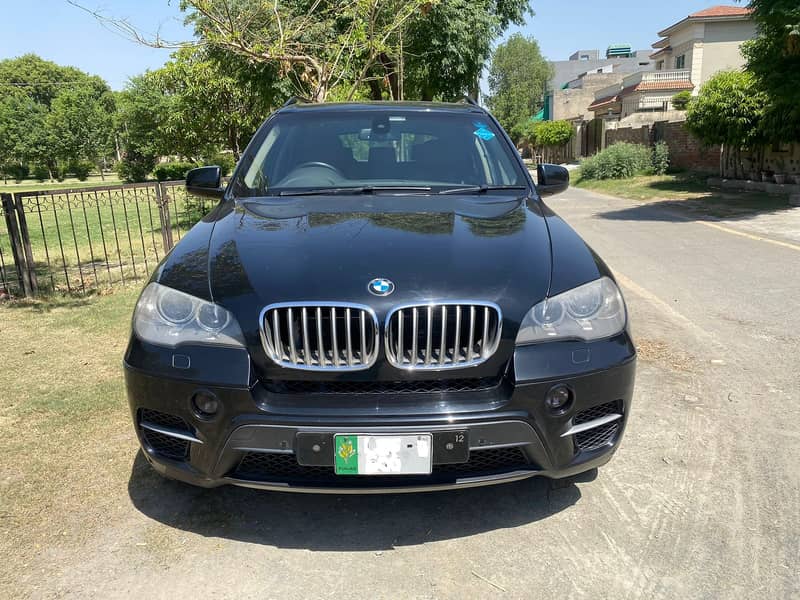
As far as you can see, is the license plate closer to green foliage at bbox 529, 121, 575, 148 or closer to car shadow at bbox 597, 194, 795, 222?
car shadow at bbox 597, 194, 795, 222

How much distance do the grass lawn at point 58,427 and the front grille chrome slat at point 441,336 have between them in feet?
4.89

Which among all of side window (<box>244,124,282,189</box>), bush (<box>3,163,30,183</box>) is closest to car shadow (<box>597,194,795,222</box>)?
side window (<box>244,124,282,189</box>)

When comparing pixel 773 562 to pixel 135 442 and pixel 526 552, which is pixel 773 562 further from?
pixel 135 442

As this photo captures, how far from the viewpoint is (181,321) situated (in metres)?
2.34

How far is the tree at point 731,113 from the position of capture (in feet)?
52.5

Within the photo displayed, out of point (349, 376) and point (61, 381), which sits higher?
point (349, 376)

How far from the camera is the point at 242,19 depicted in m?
8.15

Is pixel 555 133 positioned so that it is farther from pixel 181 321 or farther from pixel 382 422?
pixel 382 422

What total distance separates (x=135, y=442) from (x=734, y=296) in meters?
5.40

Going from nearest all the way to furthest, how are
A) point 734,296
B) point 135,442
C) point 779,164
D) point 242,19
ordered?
point 135,442, point 734,296, point 242,19, point 779,164

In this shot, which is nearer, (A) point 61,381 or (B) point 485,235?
(B) point 485,235

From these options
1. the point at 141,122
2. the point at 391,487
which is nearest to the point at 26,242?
the point at 391,487

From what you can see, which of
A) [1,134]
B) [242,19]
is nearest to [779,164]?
[242,19]

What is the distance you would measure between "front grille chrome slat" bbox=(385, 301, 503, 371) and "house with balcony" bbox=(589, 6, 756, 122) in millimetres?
38295
